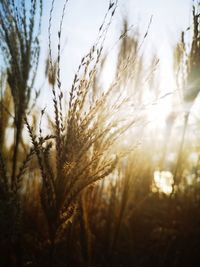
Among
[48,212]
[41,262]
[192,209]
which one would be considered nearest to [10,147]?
[192,209]

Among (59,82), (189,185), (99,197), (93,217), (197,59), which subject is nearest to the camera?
(59,82)

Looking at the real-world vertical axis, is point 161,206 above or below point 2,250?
above

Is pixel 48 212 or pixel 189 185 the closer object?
pixel 48 212

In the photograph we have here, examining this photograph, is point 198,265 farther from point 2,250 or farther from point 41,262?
point 2,250

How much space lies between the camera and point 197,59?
2363 millimetres

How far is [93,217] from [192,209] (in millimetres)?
1080

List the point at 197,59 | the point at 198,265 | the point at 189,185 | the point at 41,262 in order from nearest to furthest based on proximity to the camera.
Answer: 1. the point at 41,262
2. the point at 197,59
3. the point at 198,265
4. the point at 189,185

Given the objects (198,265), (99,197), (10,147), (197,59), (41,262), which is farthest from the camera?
(10,147)

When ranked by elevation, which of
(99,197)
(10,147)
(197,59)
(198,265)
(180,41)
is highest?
(10,147)

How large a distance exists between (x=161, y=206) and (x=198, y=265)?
4.98ft

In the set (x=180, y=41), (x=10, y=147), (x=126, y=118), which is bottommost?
(x=126, y=118)

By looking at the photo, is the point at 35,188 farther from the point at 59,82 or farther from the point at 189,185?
the point at 59,82

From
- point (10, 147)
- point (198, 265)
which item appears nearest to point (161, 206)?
point (198, 265)

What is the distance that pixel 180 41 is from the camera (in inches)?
96.7
